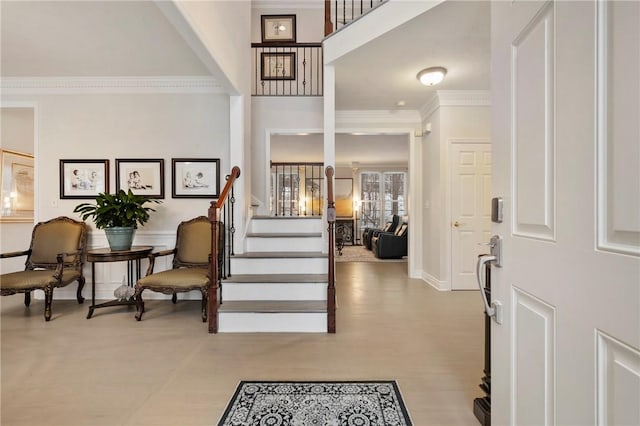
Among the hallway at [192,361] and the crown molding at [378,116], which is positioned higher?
the crown molding at [378,116]

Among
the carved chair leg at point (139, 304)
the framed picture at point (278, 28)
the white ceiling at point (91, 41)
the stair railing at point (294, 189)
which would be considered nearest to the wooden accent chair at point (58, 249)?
the carved chair leg at point (139, 304)

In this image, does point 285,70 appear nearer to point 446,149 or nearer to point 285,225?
point 285,225

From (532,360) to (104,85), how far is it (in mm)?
5014

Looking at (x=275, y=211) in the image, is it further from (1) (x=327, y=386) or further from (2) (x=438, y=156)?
(1) (x=327, y=386)

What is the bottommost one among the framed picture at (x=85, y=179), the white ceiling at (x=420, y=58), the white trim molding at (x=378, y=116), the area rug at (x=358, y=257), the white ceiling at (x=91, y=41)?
the area rug at (x=358, y=257)

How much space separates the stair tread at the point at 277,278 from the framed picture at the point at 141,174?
175 cm

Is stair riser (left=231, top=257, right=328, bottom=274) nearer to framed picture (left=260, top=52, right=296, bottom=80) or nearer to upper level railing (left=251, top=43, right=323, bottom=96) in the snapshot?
upper level railing (left=251, top=43, right=323, bottom=96)

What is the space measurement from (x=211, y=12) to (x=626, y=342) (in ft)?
10.1

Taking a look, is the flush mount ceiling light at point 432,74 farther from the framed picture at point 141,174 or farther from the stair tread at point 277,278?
the framed picture at point 141,174

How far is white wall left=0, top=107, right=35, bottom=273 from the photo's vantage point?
15.6ft

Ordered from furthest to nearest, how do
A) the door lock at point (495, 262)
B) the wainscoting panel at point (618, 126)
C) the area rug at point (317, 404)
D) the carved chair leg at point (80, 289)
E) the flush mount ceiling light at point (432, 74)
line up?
the carved chair leg at point (80, 289) → the flush mount ceiling light at point (432, 74) → the area rug at point (317, 404) → the door lock at point (495, 262) → the wainscoting panel at point (618, 126)

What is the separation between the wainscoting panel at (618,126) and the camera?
22.6 inches

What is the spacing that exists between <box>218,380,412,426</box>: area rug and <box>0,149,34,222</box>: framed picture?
5.20 metres

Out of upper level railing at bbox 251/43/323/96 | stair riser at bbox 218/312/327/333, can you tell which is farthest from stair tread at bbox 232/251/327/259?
upper level railing at bbox 251/43/323/96
